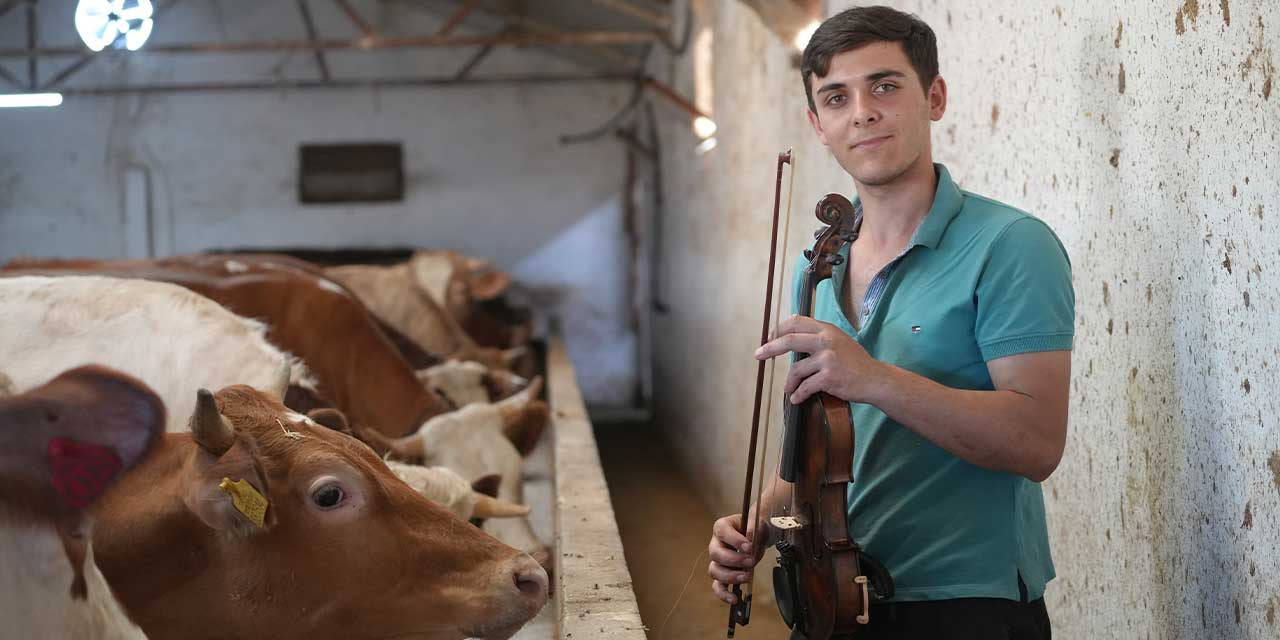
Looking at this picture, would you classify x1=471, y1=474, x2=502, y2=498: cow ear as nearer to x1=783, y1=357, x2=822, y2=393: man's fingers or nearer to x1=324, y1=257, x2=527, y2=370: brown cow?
x1=783, y1=357, x2=822, y2=393: man's fingers

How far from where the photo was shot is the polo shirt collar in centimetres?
159

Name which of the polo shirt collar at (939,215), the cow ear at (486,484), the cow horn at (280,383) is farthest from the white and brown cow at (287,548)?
the cow ear at (486,484)

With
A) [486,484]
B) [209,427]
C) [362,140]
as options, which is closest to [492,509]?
[486,484]

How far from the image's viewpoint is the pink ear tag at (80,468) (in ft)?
3.96

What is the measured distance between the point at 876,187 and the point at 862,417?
351mm

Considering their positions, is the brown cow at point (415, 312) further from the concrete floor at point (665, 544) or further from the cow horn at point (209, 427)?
the cow horn at point (209, 427)

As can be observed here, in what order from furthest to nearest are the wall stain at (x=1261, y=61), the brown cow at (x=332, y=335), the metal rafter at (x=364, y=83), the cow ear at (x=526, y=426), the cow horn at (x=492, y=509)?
the metal rafter at (x=364, y=83)
the cow ear at (x=526, y=426)
the brown cow at (x=332, y=335)
the cow horn at (x=492, y=509)
the wall stain at (x=1261, y=61)

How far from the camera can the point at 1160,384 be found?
6.15 feet

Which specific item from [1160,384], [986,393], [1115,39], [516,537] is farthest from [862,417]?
[516,537]

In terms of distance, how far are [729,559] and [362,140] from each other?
1144 centimetres

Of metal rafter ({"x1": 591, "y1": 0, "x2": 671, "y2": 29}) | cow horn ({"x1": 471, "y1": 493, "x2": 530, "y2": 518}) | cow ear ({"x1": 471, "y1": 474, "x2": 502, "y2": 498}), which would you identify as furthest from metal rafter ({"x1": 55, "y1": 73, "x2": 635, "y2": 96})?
cow horn ({"x1": 471, "y1": 493, "x2": 530, "y2": 518})

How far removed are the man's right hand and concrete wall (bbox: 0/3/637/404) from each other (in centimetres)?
1105

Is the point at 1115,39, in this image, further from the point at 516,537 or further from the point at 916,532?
the point at 516,537

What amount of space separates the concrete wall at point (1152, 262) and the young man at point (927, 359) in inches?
11.7
